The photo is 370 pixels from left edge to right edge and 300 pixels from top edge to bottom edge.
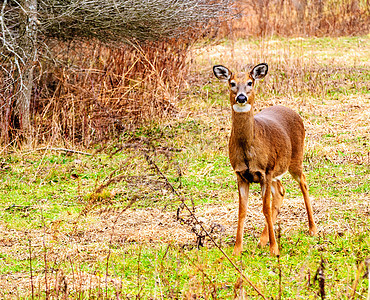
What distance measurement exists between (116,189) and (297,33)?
45.7 feet

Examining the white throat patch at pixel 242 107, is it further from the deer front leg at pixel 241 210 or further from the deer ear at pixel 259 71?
the deer front leg at pixel 241 210

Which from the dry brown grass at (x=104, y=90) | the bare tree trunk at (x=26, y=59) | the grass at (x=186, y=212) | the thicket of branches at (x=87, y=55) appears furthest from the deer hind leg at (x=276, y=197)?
the bare tree trunk at (x=26, y=59)

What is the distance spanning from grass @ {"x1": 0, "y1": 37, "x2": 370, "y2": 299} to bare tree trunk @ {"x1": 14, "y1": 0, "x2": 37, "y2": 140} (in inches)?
27.9

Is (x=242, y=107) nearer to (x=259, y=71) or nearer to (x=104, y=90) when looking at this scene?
(x=259, y=71)

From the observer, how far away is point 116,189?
8.57 metres

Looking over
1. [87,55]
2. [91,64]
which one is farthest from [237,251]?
[87,55]

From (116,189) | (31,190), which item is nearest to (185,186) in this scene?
(116,189)

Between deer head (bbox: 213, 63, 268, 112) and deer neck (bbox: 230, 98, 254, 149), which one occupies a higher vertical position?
deer head (bbox: 213, 63, 268, 112)

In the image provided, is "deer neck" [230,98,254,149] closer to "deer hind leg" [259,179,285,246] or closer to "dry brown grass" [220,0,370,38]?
"deer hind leg" [259,179,285,246]

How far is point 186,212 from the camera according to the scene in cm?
744

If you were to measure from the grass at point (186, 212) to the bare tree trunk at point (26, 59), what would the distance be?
2.32 feet

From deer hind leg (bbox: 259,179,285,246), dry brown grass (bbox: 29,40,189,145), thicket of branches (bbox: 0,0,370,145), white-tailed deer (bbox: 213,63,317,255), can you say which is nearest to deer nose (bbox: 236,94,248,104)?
white-tailed deer (bbox: 213,63,317,255)

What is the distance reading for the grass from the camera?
15.4 feet

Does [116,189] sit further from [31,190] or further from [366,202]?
[366,202]
